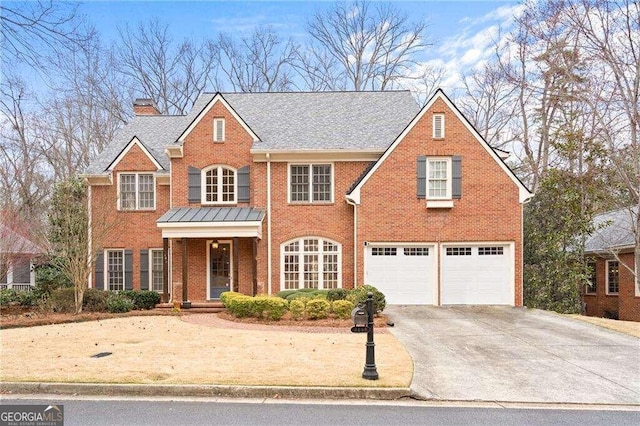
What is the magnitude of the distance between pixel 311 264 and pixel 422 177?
5.84m

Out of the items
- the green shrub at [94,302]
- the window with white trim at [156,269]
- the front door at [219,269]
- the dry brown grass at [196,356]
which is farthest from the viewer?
the window with white trim at [156,269]

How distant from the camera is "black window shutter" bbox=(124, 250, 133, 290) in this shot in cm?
2136

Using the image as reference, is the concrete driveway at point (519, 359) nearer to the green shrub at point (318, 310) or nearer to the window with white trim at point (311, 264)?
the green shrub at point (318, 310)

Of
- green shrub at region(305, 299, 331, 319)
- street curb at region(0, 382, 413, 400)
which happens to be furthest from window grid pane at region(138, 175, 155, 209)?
street curb at region(0, 382, 413, 400)

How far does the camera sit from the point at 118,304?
17.9 metres

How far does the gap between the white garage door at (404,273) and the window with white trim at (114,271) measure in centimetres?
1110

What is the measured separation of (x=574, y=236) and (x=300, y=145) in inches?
495

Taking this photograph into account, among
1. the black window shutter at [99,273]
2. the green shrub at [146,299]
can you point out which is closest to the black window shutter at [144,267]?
the green shrub at [146,299]

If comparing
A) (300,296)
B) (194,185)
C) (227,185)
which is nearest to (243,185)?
(227,185)

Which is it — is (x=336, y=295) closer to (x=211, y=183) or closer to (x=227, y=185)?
(x=227, y=185)

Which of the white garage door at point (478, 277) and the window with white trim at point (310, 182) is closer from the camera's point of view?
the white garage door at point (478, 277)

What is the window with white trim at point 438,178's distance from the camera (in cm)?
1920

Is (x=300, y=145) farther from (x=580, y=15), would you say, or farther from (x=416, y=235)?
(x=580, y=15)

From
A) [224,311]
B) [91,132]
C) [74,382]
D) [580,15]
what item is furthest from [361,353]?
[91,132]
